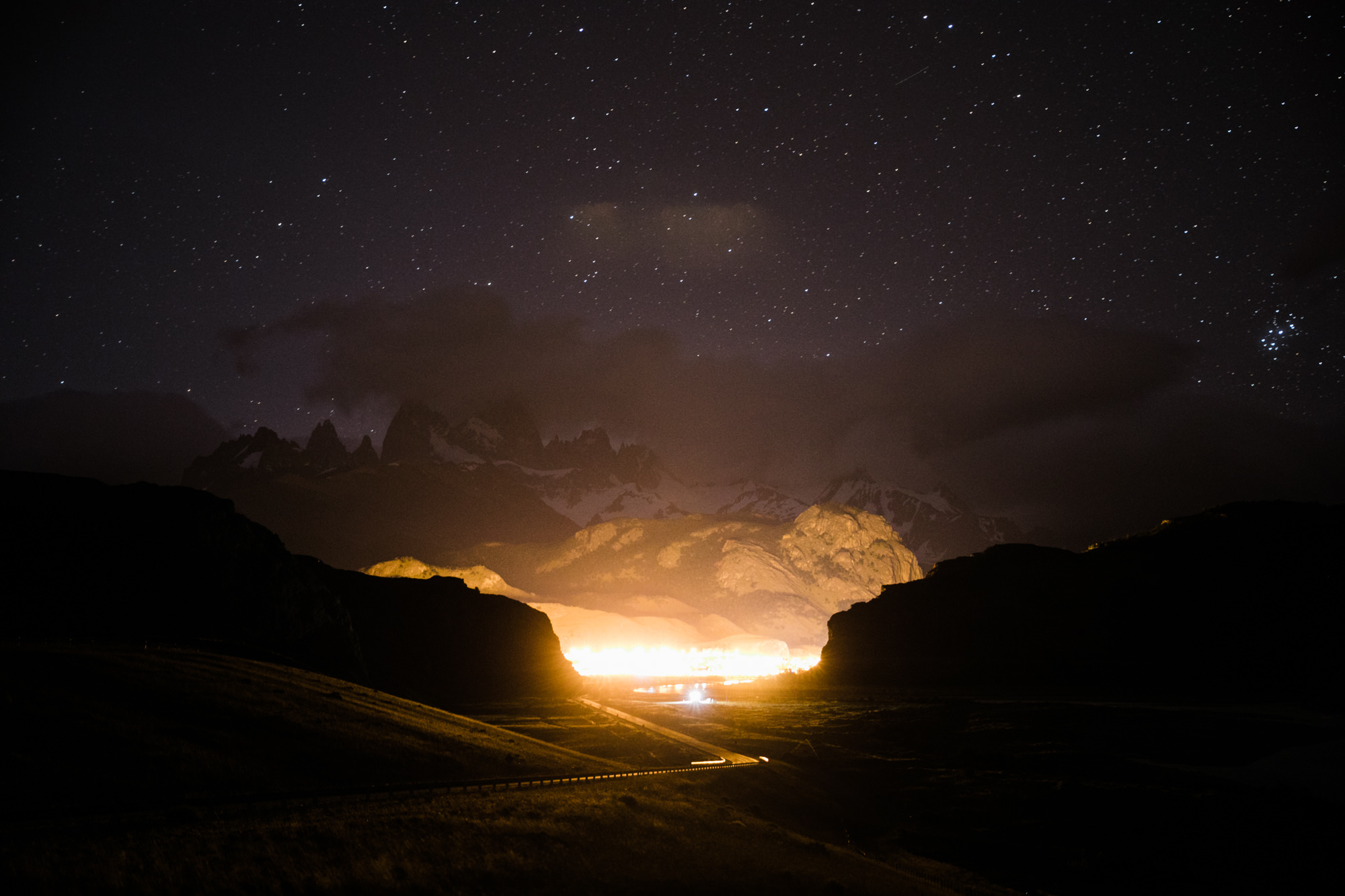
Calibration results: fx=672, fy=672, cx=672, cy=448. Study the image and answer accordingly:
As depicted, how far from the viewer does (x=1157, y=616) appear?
10894cm

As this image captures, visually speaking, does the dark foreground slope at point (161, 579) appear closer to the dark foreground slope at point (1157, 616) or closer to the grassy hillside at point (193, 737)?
the grassy hillside at point (193, 737)

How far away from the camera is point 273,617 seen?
71.1 m

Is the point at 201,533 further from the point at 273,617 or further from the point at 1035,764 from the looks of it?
the point at 1035,764

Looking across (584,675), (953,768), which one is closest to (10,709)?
(953,768)

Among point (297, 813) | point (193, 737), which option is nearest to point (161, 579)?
point (193, 737)

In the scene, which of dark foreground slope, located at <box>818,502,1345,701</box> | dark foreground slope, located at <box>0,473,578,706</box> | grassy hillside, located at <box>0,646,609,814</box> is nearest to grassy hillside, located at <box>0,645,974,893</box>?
grassy hillside, located at <box>0,646,609,814</box>

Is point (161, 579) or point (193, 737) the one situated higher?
point (161, 579)

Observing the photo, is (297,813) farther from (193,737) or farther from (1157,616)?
(1157,616)

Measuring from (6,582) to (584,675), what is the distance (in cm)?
13861

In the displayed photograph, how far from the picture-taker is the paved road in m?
62.2

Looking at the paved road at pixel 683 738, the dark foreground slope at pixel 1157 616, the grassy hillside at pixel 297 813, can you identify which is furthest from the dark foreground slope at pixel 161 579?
the dark foreground slope at pixel 1157 616

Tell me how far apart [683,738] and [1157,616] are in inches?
3317

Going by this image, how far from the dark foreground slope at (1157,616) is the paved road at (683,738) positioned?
2185 inches

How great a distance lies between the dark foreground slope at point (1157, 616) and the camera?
99.4 metres
